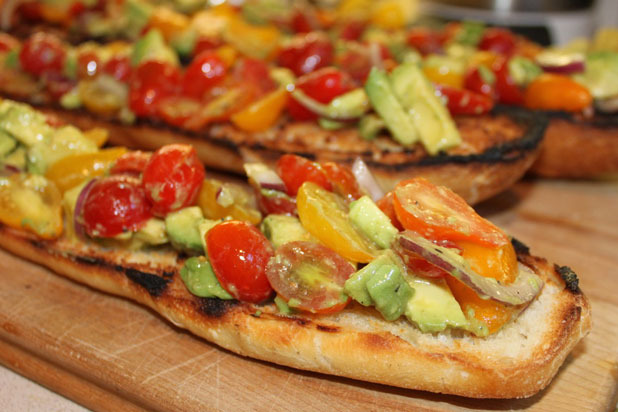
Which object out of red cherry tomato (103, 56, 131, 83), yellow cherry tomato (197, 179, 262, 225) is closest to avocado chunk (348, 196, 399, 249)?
yellow cherry tomato (197, 179, 262, 225)

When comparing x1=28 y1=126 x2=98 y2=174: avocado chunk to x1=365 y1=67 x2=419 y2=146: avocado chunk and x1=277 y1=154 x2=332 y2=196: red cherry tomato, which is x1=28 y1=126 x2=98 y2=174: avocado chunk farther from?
x1=365 y1=67 x2=419 y2=146: avocado chunk

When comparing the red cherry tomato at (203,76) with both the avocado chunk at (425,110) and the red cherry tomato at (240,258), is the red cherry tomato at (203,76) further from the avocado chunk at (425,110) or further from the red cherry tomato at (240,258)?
the red cherry tomato at (240,258)

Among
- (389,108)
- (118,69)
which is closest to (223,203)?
(389,108)

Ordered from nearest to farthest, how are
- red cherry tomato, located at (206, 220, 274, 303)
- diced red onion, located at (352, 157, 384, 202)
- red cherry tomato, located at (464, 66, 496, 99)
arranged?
red cherry tomato, located at (206, 220, 274, 303)
diced red onion, located at (352, 157, 384, 202)
red cherry tomato, located at (464, 66, 496, 99)

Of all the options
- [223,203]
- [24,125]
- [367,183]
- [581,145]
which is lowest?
[581,145]

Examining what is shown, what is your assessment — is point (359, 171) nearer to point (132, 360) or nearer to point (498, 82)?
point (132, 360)

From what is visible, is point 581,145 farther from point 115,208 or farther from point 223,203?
point 115,208
